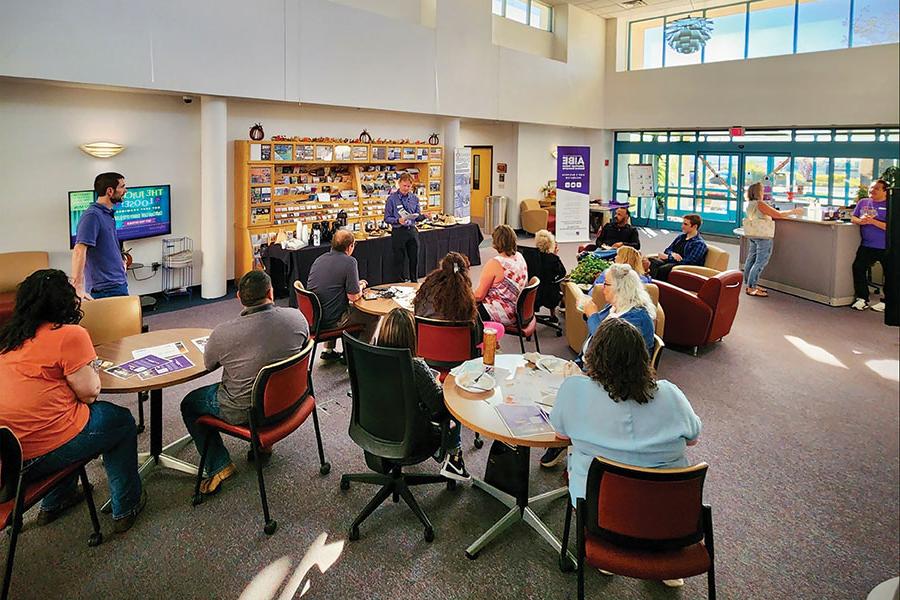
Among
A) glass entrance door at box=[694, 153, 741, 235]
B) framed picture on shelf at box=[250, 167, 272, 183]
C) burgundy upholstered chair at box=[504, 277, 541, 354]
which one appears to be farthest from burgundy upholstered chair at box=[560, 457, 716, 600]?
glass entrance door at box=[694, 153, 741, 235]

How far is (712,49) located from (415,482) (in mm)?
11388

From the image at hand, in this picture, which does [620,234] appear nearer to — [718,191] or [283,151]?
[283,151]

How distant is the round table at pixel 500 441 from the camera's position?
8.08 feet

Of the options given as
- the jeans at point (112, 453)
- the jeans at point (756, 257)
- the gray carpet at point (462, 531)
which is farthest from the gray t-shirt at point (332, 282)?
the jeans at point (756, 257)

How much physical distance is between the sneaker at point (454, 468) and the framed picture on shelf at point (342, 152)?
664 centimetres

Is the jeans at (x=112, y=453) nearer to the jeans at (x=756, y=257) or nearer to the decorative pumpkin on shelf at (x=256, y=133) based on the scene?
the decorative pumpkin on shelf at (x=256, y=133)

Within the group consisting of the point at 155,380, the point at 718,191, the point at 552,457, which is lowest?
the point at 552,457

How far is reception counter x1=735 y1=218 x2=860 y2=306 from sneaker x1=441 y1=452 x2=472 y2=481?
6.30 meters

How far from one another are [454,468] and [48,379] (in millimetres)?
1897

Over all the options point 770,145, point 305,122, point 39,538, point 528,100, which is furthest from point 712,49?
point 39,538

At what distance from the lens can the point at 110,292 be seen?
4.48 meters

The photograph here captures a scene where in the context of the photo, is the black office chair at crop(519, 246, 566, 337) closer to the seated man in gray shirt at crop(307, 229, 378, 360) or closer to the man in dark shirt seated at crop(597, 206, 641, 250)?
the man in dark shirt seated at crop(597, 206, 641, 250)

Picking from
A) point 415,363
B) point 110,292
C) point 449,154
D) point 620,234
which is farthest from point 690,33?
point 110,292

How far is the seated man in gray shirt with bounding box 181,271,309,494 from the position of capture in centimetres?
293
